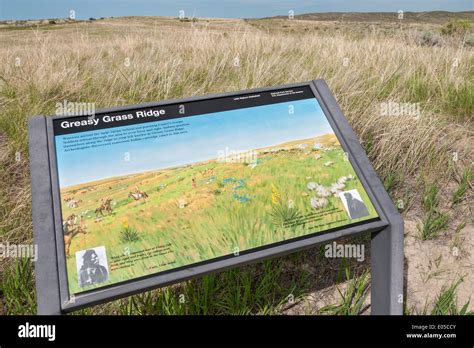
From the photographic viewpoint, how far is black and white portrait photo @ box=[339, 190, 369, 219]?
1943mm

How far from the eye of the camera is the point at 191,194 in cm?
184

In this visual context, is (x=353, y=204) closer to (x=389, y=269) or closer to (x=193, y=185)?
(x=389, y=269)

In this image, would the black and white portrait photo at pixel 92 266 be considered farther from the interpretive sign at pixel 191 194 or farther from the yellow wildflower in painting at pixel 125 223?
the yellow wildflower in painting at pixel 125 223

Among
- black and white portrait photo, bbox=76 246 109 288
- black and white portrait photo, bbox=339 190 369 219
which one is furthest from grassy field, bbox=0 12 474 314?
black and white portrait photo, bbox=339 190 369 219

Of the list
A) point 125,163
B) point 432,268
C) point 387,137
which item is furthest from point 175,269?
point 387,137

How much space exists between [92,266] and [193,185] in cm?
57

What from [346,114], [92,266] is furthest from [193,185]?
[346,114]

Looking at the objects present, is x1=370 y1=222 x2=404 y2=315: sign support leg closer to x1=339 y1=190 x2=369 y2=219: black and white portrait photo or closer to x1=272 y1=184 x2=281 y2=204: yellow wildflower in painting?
x1=339 y1=190 x2=369 y2=219: black and white portrait photo

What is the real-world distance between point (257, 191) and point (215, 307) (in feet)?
2.63

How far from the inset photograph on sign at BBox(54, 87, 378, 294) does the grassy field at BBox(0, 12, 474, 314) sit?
0.14 metres

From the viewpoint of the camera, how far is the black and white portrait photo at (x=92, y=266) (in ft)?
5.01

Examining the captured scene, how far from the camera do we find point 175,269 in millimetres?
1623

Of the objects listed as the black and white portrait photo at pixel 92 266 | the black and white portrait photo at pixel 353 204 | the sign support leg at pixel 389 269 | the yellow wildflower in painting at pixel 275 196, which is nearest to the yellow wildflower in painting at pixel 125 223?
the black and white portrait photo at pixel 92 266
